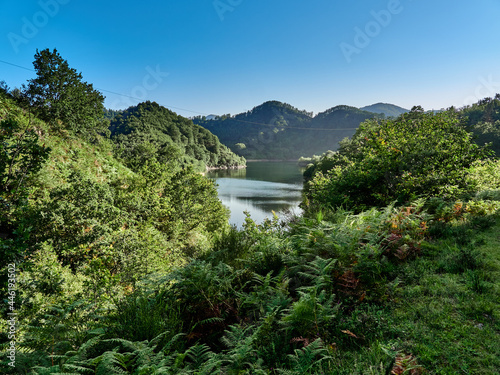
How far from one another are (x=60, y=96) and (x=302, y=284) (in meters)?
23.8

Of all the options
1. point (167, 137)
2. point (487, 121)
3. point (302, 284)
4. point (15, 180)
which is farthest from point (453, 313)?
point (487, 121)

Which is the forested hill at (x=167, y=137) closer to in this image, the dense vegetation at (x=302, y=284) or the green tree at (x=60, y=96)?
the green tree at (x=60, y=96)

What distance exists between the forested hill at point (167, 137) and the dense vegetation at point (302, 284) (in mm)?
40144

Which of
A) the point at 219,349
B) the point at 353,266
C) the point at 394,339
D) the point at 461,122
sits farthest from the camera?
the point at 461,122

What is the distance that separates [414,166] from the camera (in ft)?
24.4

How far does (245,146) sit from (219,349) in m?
195

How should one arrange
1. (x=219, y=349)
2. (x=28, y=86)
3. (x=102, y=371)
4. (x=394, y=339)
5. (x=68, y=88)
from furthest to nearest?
(x=68, y=88)
(x=28, y=86)
(x=219, y=349)
(x=394, y=339)
(x=102, y=371)

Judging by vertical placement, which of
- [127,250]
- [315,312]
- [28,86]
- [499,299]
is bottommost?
[127,250]

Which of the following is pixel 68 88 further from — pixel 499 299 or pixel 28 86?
pixel 499 299

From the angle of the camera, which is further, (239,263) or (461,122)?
(461,122)

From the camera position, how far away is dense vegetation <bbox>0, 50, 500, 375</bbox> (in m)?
2.25

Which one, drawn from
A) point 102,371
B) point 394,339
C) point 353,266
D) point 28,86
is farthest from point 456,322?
point 28,86

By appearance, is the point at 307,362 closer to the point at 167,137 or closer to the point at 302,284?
the point at 302,284

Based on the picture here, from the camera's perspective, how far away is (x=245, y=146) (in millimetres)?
194875
